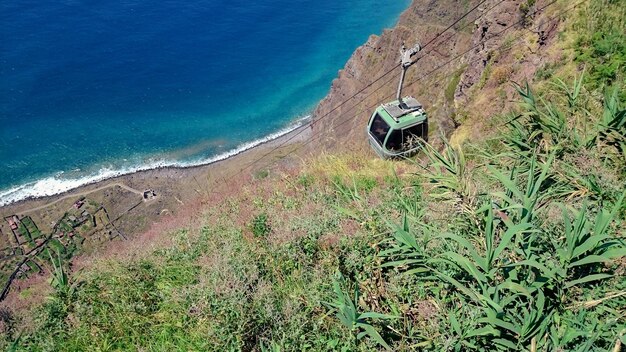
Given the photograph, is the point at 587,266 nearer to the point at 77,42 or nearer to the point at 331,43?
the point at 331,43

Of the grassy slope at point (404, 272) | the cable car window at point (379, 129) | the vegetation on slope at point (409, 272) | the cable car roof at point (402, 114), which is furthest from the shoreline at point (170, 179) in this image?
the vegetation on slope at point (409, 272)

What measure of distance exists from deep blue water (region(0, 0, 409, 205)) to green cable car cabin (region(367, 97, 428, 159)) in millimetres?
25107

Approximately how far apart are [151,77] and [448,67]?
3172 centimetres

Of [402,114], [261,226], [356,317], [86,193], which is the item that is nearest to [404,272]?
[356,317]

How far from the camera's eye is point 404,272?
5.76 meters

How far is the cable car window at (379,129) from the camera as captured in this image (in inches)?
675

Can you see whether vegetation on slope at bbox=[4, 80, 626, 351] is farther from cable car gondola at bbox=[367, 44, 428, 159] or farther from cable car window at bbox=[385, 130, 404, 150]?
cable car window at bbox=[385, 130, 404, 150]

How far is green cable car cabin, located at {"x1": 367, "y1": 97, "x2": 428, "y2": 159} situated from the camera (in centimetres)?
1658

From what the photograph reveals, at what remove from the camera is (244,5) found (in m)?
59.3

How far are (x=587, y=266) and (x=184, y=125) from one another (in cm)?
4136

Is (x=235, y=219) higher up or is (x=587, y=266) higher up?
(x=235, y=219)

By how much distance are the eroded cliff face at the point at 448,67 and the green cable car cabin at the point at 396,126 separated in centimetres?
128

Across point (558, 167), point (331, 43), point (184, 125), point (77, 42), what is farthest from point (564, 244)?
point (77, 42)

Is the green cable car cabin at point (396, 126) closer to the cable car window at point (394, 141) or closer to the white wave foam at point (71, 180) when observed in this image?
the cable car window at point (394, 141)
